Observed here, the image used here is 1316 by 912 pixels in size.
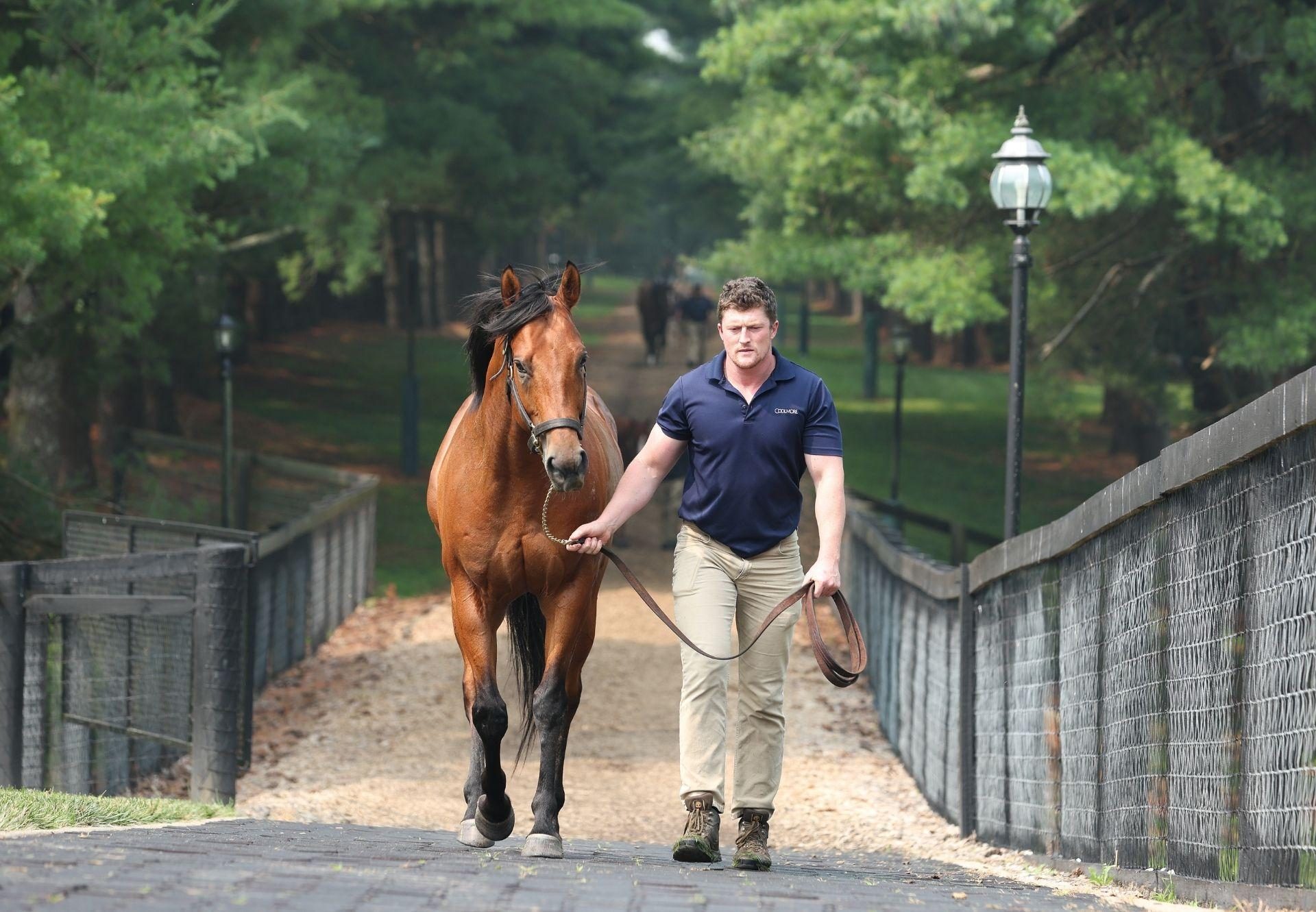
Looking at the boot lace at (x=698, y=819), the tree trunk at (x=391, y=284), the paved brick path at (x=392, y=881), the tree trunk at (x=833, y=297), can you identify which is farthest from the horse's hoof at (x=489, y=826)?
the tree trunk at (x=833, y=297)

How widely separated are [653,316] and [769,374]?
36.6 m

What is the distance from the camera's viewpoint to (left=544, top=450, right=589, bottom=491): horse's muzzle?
6.23 meters

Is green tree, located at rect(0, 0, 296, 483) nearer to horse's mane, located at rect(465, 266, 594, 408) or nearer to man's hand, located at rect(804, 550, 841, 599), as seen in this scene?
horse's mane, located at rect(465, 266, 594, 408)

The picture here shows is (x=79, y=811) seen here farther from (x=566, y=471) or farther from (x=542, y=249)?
(x=542, y=249)

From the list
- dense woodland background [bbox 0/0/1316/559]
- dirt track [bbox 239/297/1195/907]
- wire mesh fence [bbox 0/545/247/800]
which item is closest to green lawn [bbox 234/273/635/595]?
dense woodland background [bbox 0/0/1316/559]

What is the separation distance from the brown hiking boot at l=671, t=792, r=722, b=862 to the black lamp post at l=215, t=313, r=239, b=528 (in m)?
14.7

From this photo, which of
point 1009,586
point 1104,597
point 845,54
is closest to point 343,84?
point 845,54

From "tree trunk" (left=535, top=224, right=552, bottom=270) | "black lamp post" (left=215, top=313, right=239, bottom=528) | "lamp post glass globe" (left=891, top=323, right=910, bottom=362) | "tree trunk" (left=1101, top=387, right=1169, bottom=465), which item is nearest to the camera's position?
"black lamp post" (left=215, top=313, right=239, bottom=528)

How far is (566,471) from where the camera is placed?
6.24 metres

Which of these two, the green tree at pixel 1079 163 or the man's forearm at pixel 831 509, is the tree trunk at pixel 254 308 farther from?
the man's forearm at pixel 831 509

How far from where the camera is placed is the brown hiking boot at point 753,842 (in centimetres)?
646

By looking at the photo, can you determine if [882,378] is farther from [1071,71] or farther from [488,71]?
[1071,71]

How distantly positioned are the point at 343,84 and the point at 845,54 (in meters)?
9.81

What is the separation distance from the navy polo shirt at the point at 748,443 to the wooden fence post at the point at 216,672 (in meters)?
4.30
